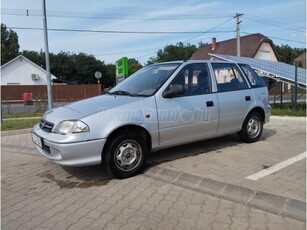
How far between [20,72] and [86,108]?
146ft

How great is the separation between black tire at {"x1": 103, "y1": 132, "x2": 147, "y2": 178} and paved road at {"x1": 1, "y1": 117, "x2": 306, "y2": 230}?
0.15 meters

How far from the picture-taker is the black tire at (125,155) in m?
4.53

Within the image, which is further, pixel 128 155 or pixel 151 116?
pixel 151 116

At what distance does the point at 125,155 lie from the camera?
15.4 feet

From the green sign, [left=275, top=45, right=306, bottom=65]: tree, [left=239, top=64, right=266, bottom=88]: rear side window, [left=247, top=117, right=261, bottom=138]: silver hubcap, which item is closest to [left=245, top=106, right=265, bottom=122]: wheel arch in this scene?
[left=247, top=117, right=261, bottom=138]: silver hubcap

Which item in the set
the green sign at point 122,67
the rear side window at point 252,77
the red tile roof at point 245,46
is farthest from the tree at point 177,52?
the rear side window at point 252,77

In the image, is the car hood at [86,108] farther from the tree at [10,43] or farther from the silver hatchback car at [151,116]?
the tree at [10,43]

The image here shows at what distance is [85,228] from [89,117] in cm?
161

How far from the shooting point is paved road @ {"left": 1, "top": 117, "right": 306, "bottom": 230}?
3410mm

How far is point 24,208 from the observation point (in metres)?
3.86

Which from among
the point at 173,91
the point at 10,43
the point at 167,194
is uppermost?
the point at 10,43

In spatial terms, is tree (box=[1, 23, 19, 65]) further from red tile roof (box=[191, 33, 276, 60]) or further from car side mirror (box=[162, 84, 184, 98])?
car side mirror (box=[162, 84, 184, 98])

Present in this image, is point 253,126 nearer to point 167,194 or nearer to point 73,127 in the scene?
point 167,194

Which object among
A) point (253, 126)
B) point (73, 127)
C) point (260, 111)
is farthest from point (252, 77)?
point (73, 127)
